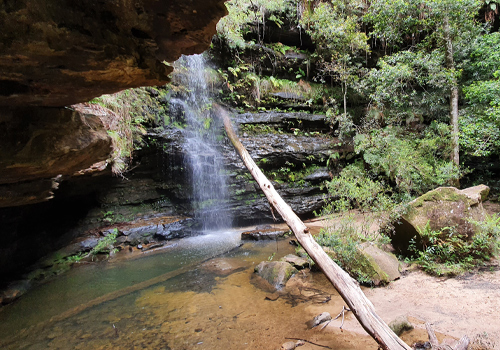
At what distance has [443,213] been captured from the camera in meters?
5.54

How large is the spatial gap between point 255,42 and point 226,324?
13727 millimetres

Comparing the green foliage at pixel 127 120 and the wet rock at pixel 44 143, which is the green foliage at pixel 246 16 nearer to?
the green foliage at pixel 127 120

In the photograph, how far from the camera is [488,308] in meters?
3.70

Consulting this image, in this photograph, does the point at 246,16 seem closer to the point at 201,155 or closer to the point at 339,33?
the point at 339,33

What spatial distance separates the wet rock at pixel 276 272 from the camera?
17.7 ft

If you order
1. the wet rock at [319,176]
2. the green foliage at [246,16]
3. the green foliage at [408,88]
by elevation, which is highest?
the green foliage at [246,16]

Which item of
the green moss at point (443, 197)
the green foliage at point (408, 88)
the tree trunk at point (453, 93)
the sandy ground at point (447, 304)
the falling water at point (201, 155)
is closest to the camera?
the sandy ground at point (447, 304)

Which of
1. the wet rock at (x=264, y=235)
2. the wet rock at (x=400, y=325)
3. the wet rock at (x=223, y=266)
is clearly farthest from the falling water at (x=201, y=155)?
the wet rock at (x=400, y=325)

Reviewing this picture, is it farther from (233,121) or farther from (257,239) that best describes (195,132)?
(257,239)

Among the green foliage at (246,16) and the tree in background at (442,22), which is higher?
the green foliage at (246,16)

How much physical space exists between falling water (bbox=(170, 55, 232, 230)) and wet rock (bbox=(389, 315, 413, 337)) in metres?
8.80

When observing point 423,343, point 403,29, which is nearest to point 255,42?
point 403,29

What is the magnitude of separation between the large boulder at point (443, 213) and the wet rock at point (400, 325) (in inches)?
115

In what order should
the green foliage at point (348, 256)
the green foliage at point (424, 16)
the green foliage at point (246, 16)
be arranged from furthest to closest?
1. the green foliage at point (246, 16)
2. the green foliage at point (424, 16)
3. the green foliage at point (348, 256)
